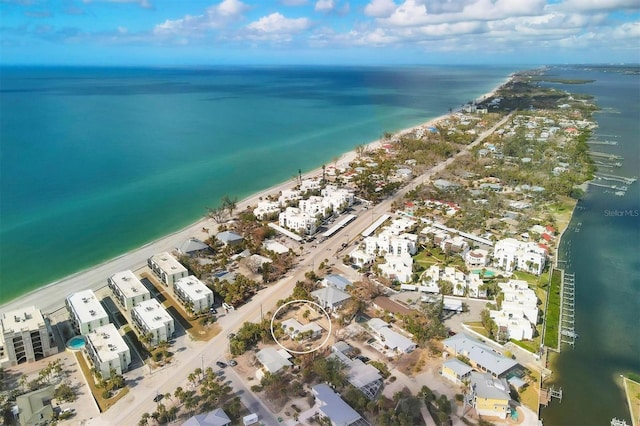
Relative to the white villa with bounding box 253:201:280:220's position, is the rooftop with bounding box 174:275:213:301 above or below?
above

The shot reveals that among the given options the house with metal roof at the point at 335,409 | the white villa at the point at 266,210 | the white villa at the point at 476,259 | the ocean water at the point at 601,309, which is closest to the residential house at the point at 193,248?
the white villa at the point at 266,210

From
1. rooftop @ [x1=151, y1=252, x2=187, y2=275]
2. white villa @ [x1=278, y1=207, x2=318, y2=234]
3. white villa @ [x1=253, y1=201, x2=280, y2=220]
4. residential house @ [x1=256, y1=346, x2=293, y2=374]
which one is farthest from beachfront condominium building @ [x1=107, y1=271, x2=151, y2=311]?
→ white villa @ [x1=253, y1=201, x2=280, y2=220]

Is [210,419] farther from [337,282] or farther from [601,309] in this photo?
[601,309]

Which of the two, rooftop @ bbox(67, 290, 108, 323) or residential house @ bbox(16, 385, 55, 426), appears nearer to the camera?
residential house @ bbox(16, 385, 55, 426)

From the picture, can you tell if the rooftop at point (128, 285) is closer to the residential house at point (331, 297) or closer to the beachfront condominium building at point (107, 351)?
the beachfront condominium building at point (107, 351)

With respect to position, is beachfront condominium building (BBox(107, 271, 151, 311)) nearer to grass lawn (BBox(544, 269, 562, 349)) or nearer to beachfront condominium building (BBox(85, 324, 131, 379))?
beachfront condominium building (BBox(85, 324, 131, 379))

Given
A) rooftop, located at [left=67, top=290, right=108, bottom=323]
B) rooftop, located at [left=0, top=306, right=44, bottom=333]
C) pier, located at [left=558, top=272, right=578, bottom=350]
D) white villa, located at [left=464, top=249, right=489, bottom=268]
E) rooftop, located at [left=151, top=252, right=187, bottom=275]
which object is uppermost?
rooftop, located at [left=0, top=306, right=44, bottom=333]
